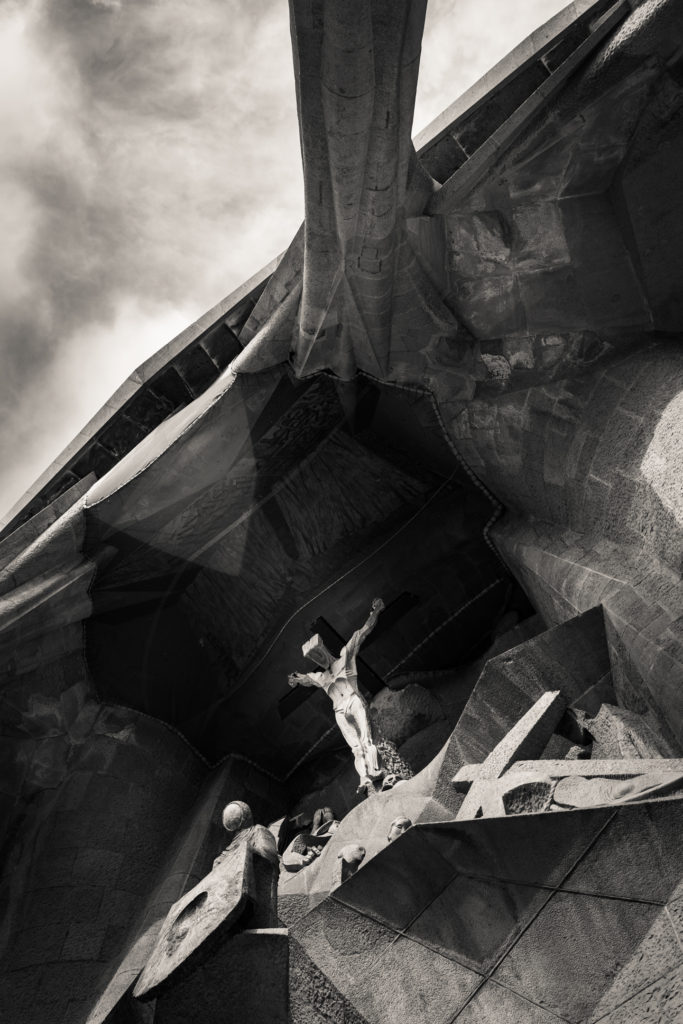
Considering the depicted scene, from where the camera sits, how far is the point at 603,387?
17.7ft

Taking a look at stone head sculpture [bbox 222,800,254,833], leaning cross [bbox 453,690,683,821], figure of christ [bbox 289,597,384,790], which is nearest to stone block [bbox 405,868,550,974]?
leaning cross [bbox 453,690,683,821]

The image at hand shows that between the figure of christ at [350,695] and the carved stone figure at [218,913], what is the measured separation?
7.07 ft

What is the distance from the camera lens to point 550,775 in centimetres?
331

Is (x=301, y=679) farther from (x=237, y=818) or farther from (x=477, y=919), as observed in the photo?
(x=477, y=919)

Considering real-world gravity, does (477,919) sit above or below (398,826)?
above

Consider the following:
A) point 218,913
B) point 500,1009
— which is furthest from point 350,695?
point 500,1009

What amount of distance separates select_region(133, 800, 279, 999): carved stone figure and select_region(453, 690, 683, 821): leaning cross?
0.86 metres

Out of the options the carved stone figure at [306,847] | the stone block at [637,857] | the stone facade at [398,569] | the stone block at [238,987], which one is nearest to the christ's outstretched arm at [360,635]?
the stone facade at [398,569]

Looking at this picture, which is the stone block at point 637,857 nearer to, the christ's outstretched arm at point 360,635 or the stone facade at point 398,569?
the stone facade at point 398,569

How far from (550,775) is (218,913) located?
1430mm

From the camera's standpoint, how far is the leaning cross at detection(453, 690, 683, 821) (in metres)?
2.91

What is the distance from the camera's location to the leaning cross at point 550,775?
291 cm

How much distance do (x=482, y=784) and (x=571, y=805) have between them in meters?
0.71

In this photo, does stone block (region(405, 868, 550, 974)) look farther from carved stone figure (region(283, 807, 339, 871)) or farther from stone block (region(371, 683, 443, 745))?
stone block (region(371, 683, 443, 745))
